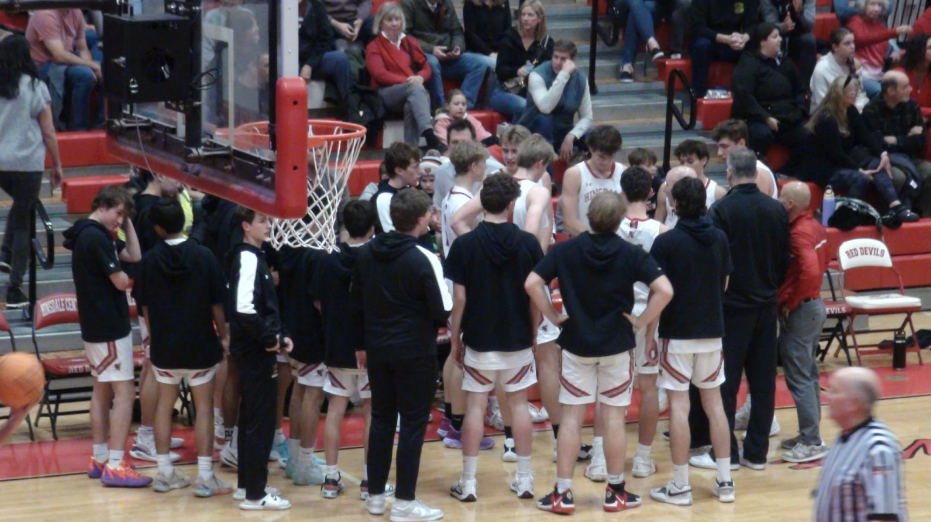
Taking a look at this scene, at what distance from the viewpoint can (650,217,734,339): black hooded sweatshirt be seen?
7.20 m

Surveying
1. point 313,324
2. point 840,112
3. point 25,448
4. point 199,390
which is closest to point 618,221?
point 313,324

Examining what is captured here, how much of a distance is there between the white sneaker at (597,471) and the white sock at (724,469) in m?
0.71

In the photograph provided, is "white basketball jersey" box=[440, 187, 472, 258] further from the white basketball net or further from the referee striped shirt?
the referee striped shirt

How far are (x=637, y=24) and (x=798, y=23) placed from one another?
1652 mm

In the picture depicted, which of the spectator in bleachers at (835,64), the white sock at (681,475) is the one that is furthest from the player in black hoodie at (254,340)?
the spectator in bleachers at (835,64)

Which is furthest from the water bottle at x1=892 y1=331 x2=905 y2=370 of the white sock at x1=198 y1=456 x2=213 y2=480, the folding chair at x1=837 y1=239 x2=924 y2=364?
the white sock at x1=198 y1=456 x2=213 y2=480

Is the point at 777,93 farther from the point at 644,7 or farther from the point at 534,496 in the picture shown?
the point at 534,496

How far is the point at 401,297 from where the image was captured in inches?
269

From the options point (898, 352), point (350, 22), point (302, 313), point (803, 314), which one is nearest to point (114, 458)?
point (302, 313)

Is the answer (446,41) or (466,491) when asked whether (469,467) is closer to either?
(466,491)

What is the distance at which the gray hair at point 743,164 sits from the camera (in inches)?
300

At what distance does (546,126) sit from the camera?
10906 mm

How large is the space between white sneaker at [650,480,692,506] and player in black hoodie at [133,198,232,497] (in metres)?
2.58

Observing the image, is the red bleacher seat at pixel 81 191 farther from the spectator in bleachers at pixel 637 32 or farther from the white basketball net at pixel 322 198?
the spectator in bleachers at pixel 637 32
